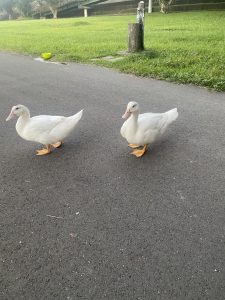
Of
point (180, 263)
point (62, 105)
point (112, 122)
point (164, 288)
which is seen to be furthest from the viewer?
point (62, 105)

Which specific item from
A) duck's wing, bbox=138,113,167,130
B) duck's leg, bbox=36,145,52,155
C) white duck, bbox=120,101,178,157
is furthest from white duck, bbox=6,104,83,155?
duck's wing, bbox=138,113,167,130

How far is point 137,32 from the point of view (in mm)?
10320

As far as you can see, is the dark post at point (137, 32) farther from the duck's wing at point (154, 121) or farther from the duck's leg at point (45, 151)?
the duck's leg at point (45, 151)

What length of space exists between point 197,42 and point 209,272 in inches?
437

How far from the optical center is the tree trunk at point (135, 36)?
10.3 m

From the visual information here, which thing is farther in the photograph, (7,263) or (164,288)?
(7,263)

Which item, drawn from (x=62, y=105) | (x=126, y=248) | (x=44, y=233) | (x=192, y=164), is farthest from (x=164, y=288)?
(x=62, y=105)

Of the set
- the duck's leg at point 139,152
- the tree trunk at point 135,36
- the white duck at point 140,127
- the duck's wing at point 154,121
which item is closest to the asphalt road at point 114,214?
the duck's leg at point 139,152

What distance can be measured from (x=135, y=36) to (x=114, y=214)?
8329 mm

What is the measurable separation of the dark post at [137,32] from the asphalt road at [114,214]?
5293mm

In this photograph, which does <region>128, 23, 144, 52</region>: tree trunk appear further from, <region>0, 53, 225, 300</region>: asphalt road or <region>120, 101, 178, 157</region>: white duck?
<region>120, 101, 178, 157</region>: white duck

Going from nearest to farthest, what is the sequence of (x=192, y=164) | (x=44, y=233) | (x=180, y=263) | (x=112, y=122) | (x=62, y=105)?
(x=180, y=263) → (x=44, y=233) → (x=192, y=164) → (x=112, y=122) → (x=62, y=105)

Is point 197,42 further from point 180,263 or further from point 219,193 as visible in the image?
point 180,263

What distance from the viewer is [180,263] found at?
2.76 metres
